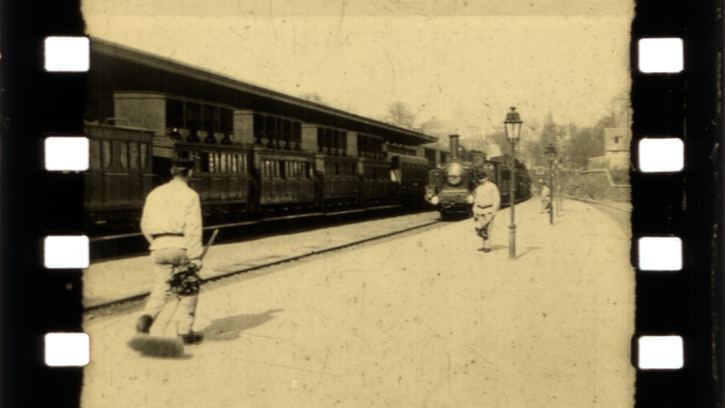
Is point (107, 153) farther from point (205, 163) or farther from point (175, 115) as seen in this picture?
point (205, 163)

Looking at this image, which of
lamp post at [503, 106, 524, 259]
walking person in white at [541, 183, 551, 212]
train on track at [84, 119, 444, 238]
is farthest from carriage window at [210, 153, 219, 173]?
walking person in white at [541, 183, 551, 212]

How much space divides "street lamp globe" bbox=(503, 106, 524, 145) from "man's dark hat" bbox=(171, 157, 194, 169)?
9.11ft

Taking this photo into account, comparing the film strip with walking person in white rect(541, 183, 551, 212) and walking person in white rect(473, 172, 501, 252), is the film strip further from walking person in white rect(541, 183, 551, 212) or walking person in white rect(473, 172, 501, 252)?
walking person in white rect(473, 172, 501, 252)

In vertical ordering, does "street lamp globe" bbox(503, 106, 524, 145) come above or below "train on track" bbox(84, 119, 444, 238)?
above

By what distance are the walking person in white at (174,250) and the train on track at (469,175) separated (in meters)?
2.36

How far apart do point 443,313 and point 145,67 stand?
3283 millimetres

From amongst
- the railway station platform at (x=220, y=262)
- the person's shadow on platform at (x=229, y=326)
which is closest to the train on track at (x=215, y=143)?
the railway station platform at (x=220, y=262)

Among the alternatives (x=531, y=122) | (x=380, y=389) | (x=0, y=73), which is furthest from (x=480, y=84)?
(x=0, y=73)

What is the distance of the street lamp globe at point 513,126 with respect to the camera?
17.0 ft

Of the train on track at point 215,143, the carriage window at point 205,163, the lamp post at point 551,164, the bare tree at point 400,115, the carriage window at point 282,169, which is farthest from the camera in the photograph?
the carriage window at point 282,169

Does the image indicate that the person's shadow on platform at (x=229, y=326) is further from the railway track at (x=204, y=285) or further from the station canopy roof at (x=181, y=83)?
the station canopy roof at (x=181, y=83)

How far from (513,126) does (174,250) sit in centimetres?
312

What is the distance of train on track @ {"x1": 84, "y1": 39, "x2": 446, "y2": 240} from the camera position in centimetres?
491

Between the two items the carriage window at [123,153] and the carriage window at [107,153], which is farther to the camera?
the carriage window at [107,153]
